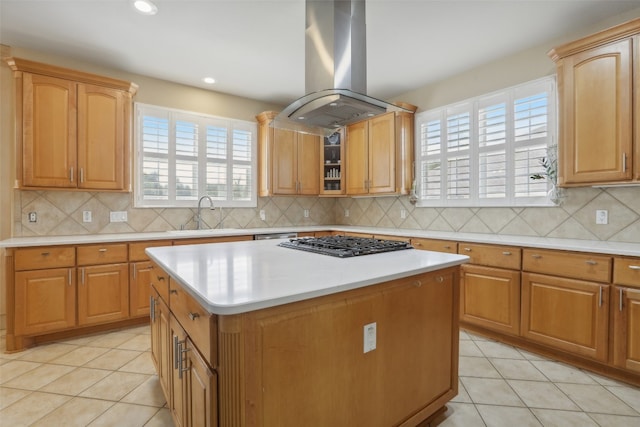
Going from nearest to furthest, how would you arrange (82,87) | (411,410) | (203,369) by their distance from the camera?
(203,369)
(411,410)
(82,87)

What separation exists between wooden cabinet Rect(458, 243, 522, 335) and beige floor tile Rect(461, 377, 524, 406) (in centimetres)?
67

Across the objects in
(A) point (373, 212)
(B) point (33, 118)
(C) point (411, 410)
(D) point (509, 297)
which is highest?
(B) point (33, 118)

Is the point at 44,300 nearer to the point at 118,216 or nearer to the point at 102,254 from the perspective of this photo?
the point at 102,254

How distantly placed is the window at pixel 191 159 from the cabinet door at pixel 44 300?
1141 mm

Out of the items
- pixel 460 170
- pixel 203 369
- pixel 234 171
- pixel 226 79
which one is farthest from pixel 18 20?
pixel 460 170

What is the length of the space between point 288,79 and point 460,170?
7.56 ft

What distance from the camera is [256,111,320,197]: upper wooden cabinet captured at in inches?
170

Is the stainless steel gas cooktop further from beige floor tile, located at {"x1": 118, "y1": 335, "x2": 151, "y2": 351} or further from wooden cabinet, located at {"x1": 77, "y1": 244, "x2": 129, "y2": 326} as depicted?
wooden cabinet, located at {"x1": 77, "y1": 244, "x2": 129, "y2": 326}

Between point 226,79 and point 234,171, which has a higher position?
point 226,79

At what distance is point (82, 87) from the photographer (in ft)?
9.98

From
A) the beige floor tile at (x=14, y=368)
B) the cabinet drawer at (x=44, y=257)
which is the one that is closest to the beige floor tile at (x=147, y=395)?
the beige floor tile at (x=14, y=368)

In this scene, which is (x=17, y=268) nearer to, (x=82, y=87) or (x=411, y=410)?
(x=82, y=87)

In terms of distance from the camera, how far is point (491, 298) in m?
2.81

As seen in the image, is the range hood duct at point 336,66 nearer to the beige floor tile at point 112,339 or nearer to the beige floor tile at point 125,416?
the beige floor tile at point 125,416
